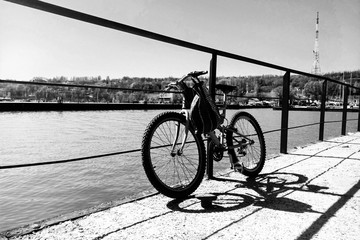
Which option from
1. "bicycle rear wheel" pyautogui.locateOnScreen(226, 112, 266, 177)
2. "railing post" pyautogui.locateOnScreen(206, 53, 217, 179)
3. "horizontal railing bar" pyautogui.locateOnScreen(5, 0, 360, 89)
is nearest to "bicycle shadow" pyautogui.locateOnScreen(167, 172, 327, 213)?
"railing post" pyautogui.locateOnScreen(206, 53, 217, 179)

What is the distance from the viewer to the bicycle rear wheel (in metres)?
2.90

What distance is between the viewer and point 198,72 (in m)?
2.41

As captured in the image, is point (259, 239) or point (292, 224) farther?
point (292, 224)

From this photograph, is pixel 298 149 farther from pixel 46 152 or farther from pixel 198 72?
pixel 46 152

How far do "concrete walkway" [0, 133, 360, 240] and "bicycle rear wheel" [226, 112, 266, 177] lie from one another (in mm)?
174

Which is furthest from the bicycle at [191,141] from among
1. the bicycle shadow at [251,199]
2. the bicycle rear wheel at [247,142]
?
the bicycle shadow at [251,199]

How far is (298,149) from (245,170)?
2.36m

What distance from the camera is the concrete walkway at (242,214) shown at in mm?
1647

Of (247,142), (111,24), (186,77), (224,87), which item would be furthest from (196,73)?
(247,142)

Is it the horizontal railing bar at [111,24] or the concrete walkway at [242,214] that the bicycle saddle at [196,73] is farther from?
the concrete walkway at [242,214]

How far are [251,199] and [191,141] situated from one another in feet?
2.13

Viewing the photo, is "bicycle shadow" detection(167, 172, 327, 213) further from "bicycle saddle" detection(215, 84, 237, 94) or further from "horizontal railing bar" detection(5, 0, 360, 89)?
"horizontal railing bar" detection(5, 0, 360, 89)

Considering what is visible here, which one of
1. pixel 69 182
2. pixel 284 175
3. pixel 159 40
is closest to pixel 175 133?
pixel 159 40

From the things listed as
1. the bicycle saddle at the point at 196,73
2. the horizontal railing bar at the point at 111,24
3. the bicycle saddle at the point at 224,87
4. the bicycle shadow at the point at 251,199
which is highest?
the horizontal railing bar at the point at 111,24
